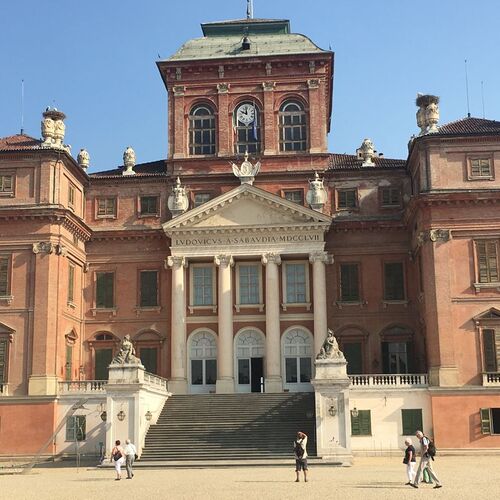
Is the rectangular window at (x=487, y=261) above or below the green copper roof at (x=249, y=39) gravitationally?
below

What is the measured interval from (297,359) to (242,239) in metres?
7.42

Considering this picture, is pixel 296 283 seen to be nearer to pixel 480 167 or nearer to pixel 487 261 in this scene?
pixel 487 261

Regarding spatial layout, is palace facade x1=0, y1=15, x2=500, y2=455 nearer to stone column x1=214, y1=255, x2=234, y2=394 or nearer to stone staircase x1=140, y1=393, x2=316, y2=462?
stone column x1=214, y1=255, x2=234, y2=394

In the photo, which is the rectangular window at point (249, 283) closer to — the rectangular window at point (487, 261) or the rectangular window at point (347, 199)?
the rectangular window at point (347, 199)

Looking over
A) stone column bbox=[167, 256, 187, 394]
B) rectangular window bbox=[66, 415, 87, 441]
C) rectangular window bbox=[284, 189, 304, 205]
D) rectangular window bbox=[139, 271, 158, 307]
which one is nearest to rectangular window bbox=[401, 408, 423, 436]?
stone column bbox=[167, 256, 187, 394]

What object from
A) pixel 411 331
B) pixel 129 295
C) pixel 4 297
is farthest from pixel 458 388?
pixel 4 297

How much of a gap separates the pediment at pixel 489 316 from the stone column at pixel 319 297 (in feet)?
28.3

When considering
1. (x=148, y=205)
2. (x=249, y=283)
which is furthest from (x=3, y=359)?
(x=249, y=283)

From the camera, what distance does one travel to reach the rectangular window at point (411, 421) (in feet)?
131

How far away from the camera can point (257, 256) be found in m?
46.1

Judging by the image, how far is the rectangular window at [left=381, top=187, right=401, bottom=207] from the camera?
47.4 metres

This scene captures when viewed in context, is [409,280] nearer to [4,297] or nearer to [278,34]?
[278,34]

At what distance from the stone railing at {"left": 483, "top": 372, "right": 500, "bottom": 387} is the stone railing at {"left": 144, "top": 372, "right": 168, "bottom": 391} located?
1609cm

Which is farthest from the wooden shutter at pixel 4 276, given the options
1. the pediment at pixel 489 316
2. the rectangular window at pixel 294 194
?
the pediment at pixel 489 316
